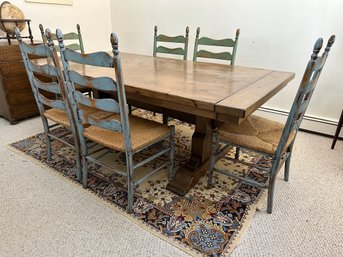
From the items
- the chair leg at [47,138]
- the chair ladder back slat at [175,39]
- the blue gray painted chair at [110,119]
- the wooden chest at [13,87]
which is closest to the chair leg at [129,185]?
the blue gray painted chair at [110,119]

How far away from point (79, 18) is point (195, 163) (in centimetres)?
280

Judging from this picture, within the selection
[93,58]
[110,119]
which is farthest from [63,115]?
[93,58]

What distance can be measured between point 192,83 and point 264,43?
1.51 meters

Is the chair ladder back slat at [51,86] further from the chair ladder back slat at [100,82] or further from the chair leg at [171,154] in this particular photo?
the chair leg at [171,154]

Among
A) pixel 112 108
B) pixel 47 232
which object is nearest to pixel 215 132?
pixel 112 108

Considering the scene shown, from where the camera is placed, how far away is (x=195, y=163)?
1792 mm

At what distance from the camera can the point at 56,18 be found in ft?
10.5

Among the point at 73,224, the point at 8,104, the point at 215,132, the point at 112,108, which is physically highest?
the point at 112,108

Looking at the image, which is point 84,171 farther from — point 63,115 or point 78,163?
point 63,115

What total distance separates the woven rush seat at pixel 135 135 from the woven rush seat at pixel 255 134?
0.40 m

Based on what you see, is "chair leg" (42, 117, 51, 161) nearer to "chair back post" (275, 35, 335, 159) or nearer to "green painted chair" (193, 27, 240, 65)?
"green painted chair" (193, 27, 240, 65)

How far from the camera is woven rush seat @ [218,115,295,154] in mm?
1473

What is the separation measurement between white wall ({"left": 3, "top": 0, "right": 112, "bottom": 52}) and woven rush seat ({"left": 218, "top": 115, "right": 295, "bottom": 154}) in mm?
2678

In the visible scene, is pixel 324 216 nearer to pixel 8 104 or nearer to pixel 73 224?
pixel 73 224
